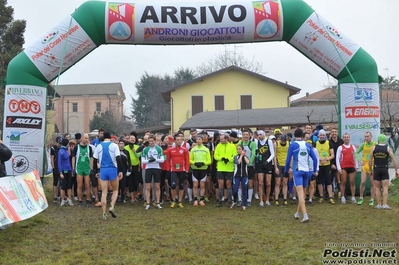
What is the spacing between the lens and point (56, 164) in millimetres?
12055

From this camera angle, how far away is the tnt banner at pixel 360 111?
12375mm

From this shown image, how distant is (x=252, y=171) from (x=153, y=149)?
2626 millimetres

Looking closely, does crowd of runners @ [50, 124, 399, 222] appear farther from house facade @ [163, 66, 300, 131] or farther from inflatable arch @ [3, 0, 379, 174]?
house facade @ [163, 66, 300, 131]

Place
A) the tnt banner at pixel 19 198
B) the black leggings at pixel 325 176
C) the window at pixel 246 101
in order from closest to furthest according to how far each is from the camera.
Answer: the tnt banner at pixel 19 198, the black leggings at pixel 325 176, the window at pixel 246 101

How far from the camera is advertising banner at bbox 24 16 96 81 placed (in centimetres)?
1218

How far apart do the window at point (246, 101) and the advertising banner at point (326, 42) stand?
91.1 ft

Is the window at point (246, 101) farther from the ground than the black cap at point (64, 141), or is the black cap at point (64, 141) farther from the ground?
the window at point (246, 101)

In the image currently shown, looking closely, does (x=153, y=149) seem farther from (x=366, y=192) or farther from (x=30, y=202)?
(x=366, y=192)

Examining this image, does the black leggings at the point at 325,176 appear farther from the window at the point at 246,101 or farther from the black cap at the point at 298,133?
the window at the point at 246,101

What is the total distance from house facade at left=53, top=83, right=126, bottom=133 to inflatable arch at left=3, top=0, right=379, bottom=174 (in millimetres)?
62505

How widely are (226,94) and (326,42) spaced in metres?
28.1

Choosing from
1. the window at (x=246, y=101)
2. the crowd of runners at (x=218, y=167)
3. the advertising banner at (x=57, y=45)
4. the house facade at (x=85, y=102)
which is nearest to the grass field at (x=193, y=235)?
the crowd of runners at (x=218, y=167)

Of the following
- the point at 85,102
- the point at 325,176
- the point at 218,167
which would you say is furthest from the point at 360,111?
the point at 85,102

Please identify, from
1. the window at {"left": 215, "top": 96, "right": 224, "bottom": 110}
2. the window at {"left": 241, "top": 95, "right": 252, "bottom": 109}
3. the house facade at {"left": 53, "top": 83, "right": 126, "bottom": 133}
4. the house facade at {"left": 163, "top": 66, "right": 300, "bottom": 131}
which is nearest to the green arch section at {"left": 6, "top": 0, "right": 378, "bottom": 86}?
the house facade at {"left": 163, "top": 66, "right": 300, "bottom": 131}
